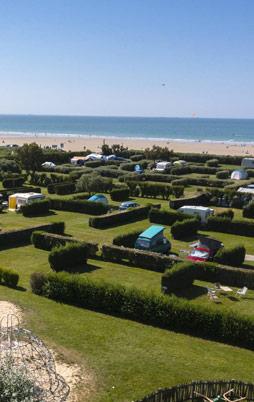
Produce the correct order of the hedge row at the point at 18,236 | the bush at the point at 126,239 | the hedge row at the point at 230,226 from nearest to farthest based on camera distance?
the bush at the point at 126,239 < the hedge row at the point at 18,236 < the hedge row at the point at 230,226

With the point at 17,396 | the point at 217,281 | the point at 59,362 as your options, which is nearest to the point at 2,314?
the point at 59,362

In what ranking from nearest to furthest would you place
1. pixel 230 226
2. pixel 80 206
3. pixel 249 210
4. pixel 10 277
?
pixel 10 277 < pixel 230 226 < pixel 249 210 < pixel 80 206

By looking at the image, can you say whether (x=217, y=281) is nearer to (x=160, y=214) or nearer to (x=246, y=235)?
(x=246, y=235)

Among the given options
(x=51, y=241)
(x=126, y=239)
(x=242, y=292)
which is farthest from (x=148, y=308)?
(x=51, y=241)

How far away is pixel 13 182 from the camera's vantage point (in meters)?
49.8


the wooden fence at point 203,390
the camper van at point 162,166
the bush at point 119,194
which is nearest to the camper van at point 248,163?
the camper van at point 162,166

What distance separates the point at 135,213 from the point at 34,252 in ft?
37.3

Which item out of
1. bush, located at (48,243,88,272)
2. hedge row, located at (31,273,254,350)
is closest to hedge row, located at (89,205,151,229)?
bush, located at (48,243,88,272)

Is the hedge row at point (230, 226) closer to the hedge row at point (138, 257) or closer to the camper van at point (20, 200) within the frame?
the hedge row at point (138, 257)

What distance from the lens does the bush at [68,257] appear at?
77.7 feet

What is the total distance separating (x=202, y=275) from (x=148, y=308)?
6136 mm

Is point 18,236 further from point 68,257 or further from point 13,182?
point 13,182

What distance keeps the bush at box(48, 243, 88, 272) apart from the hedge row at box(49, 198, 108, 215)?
505 inches

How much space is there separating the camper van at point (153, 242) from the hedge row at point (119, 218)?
21.6ft
